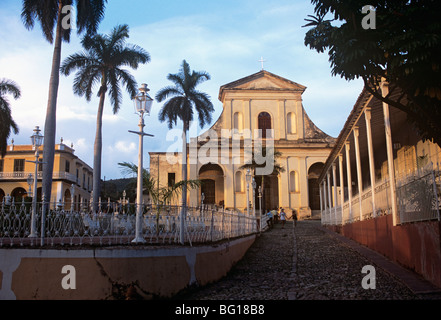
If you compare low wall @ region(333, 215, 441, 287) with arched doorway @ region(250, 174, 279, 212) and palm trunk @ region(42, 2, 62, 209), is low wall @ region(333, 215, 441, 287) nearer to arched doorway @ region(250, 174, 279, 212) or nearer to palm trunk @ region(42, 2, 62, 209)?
palm trunk @ region(42, 2, 62, 209)

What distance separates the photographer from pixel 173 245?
7051 millimetres

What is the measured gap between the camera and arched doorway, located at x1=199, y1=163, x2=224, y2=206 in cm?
3803

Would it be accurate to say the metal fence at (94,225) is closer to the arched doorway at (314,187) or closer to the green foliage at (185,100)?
the green foliage at (185,100)

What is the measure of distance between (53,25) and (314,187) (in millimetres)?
26530

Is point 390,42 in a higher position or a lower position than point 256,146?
lower

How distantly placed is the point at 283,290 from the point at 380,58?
3935mm

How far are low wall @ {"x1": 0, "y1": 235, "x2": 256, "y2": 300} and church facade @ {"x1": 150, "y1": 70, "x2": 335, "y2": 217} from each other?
29793 mm

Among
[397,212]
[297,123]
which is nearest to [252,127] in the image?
[297,123]

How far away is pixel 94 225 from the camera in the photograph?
22.9 ft

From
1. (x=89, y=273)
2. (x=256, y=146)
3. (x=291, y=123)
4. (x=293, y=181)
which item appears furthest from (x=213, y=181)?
(x=89, y=273)

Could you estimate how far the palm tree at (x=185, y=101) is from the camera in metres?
30.5

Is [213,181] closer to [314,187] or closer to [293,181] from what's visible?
[293,181]

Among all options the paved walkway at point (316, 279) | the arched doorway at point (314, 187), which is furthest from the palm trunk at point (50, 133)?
the arched doorway at point (314, 187)

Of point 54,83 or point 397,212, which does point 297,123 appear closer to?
point 54,83
